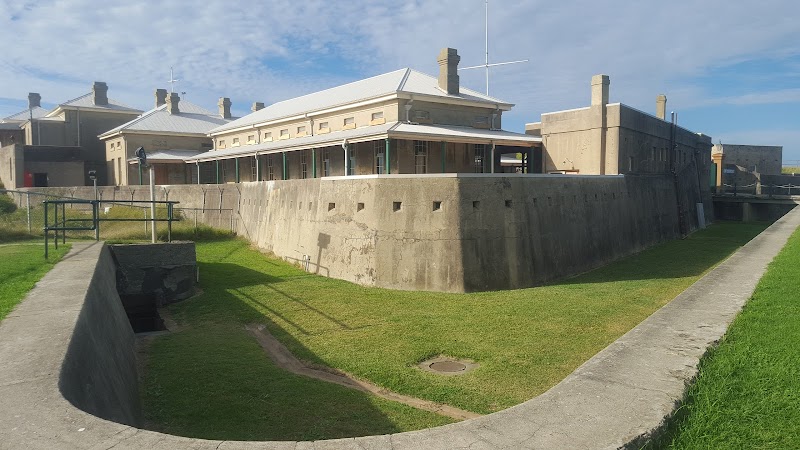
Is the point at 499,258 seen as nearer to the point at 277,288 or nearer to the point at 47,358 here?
Answer: the point at 277,288

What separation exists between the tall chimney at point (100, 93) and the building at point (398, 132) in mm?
21260

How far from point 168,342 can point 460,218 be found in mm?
8333

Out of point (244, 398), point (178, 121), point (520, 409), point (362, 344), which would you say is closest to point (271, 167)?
point (178, 121)

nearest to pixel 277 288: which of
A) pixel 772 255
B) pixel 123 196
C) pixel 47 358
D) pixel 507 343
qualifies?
pixel 507 343

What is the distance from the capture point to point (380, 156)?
→ 2598cm

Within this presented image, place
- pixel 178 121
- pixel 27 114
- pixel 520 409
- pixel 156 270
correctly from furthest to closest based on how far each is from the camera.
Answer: pixel 27 114 → pixel 178 121 → pixel 156 270 → pixel 520 409

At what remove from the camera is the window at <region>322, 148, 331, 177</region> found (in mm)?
29188

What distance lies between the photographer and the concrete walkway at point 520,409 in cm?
441

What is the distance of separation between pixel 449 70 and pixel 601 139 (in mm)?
8187

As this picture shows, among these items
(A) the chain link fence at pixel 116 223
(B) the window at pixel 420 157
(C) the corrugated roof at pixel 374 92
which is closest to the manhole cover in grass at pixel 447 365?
(A) the chain link fence at pixel 116 223

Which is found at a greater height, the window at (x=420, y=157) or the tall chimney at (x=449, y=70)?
the tall chimney at (x=449, y=70)

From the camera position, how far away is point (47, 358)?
595 centimetres

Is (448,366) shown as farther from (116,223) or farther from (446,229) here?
(116,223)

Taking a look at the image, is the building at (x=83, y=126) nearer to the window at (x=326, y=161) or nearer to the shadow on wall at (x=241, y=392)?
the window at (x=326, y=161)
